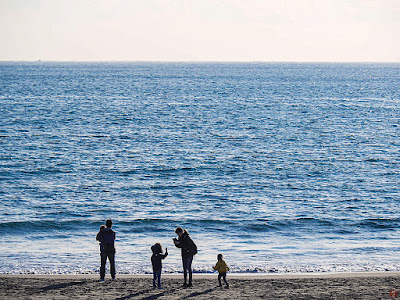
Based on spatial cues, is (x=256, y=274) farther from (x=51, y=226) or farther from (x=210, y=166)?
(x=210, y=166)

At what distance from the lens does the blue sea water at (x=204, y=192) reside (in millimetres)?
22594

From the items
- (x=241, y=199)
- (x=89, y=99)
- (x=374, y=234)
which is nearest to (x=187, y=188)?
(x=241, y=199)

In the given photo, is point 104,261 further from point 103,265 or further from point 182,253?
point 182,253

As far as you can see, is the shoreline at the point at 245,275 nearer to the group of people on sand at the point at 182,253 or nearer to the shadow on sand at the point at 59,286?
the shadow on sand at the point at 59,286

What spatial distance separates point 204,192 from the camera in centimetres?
3438

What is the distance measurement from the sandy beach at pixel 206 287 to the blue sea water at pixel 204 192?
5.99 ft

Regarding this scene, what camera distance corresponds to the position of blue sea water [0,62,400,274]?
22.6 m

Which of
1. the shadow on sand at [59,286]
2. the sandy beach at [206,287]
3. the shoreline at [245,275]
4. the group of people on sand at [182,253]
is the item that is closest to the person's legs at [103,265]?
the group of people on sand at [182,253]

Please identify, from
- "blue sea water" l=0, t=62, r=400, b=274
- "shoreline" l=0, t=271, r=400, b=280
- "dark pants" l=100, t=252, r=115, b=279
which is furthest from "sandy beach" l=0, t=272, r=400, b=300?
"blue sea water" l=0, t=62, r=400, b=274

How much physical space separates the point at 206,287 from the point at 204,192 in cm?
1758

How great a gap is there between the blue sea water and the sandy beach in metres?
1.82

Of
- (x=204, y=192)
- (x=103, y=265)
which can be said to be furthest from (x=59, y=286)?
(x=204, y=192)

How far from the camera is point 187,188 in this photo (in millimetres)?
35469

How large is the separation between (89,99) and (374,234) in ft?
284
